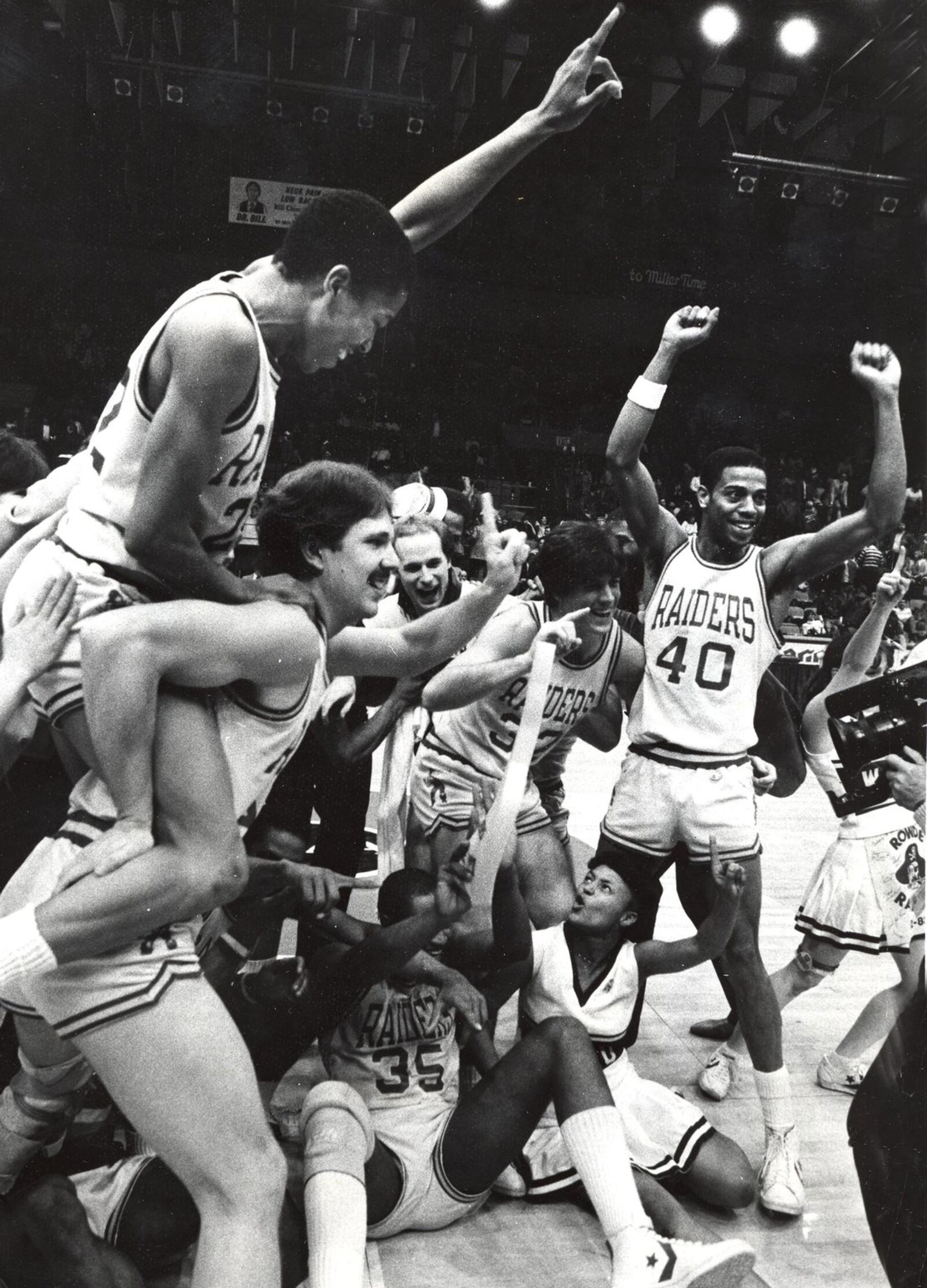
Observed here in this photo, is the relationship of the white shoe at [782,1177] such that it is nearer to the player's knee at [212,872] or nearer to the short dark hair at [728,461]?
the player's knee at [212,872]

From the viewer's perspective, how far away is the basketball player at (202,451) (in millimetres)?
1580

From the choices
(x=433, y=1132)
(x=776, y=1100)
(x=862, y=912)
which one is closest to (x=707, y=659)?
(x=862, y=912)

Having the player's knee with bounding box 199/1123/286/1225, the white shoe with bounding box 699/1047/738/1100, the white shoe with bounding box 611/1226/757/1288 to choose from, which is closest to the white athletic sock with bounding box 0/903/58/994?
the player's knee with bounding box 199/1123/286/1225

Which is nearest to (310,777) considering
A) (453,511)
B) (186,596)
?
(186,596)

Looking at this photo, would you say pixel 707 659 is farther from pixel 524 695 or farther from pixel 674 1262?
pixel 674 1262

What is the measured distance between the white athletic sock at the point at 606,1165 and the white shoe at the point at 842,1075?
1196 millimetres

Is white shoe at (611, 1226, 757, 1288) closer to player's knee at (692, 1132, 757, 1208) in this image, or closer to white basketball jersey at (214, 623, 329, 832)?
player's knee at (692, 1132, 757, 1208)

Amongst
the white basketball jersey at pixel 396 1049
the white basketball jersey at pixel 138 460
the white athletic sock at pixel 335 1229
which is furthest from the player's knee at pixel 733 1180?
the white basketball jersey at pixel 138 460

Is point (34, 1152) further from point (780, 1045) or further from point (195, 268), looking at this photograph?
point (195, 268)

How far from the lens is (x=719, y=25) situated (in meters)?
2.73

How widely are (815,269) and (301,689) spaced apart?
2677mm

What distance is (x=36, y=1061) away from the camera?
68.4 inches

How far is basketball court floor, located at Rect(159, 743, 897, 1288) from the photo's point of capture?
78.7 inches

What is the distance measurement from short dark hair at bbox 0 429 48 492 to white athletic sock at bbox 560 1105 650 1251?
5.91ft
